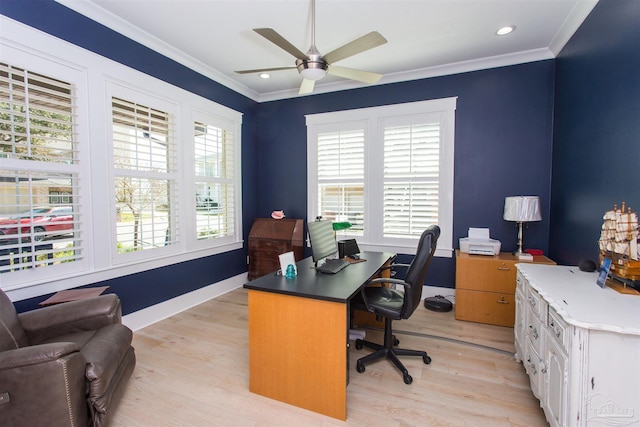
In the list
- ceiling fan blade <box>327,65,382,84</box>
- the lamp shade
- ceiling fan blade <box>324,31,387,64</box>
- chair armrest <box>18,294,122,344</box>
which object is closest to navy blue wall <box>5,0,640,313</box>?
the lamp shade

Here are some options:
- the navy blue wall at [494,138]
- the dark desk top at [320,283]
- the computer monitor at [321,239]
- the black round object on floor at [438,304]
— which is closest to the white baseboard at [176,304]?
the dark desk top at [320,283]

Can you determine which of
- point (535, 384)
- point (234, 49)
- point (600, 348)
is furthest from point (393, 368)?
point (234, 49)

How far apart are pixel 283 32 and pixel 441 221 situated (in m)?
2.82

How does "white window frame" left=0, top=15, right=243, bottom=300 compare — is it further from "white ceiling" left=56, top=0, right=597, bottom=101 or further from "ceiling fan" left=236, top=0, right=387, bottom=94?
Answer: "ceiling fan" left=236, top=0, right=387, bottom=94

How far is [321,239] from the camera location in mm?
2381

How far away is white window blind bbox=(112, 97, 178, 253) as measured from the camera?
2.84 m

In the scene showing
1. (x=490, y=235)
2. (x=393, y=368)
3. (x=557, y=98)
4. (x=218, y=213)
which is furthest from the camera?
(x=218, y=213)

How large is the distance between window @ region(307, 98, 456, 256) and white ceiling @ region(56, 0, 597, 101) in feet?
2.04

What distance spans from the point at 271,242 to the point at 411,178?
2145 millimetres

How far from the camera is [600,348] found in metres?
1.28

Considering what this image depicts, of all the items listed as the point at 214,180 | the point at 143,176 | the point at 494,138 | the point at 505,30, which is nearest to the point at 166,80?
the point at 143,176

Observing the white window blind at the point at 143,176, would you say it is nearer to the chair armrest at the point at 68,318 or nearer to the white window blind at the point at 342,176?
the chair armrest at the point at 68,318

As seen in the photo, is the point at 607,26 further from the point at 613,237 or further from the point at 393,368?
the point at 393,368

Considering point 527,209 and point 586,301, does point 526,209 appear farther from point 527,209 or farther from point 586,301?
point 586,301
